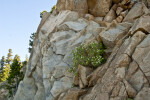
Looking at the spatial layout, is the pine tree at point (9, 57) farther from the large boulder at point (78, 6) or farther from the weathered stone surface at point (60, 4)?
the large boulder at point (78, 6)

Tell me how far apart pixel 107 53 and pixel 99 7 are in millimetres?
14124

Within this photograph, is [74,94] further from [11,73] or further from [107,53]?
[11,73]

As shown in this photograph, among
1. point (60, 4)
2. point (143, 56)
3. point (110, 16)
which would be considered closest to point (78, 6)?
point (60, 4)

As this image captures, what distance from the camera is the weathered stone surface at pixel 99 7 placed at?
2781 cm

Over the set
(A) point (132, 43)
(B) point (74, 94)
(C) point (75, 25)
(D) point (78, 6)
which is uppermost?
(D) point (78, 6)

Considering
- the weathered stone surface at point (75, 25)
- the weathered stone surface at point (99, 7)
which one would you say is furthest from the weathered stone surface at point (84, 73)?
the weathered stone surface at point (99, 7)

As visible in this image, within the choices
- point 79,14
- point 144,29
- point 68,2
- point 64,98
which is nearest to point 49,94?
point 64,98

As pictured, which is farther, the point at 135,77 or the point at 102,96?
the point at 102,96

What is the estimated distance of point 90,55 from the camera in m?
17.1

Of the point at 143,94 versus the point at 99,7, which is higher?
the point at 99,7

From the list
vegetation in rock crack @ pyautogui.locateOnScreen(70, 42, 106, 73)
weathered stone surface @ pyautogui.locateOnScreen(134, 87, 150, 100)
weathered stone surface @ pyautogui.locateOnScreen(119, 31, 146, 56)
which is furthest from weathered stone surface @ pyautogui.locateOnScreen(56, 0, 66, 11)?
weathered stone surface @ pyautogui.locateOnScreen(134, 87, 150, 100)

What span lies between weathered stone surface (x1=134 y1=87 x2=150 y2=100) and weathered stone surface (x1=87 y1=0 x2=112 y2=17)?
20254 millimetres

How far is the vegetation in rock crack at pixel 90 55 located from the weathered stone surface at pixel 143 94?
5.99m

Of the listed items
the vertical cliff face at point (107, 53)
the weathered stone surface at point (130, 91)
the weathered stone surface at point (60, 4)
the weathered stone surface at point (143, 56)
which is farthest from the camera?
the weathered stone surface at point (60, 4)
